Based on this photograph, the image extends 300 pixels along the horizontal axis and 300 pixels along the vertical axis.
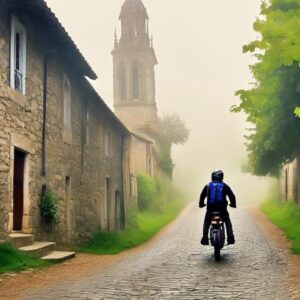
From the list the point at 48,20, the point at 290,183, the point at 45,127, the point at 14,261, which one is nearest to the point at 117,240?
the point at 45,127

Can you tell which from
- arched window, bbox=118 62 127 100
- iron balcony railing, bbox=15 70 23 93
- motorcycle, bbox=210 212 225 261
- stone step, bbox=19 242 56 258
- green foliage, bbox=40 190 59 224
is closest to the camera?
motorcycle, bbox=210 212 225 261

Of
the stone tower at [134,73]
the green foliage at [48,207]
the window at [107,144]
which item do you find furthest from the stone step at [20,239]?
the stone tower at [134,73]

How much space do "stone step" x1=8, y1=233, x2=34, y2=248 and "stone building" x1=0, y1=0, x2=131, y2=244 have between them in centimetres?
19

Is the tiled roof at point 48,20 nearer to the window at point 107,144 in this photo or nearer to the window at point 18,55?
the window at point 18,55

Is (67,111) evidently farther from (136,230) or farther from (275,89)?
(136,230)

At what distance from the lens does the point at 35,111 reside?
40.0ft

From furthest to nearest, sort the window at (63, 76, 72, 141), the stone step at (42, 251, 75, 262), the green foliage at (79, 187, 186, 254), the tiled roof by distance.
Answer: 1. the green foliage at (79, 187, 186, 254)
2. the window at (63, 76, 72, 141)
3. the tiled roof
4. the stone step at (42, 251, 75, 262)

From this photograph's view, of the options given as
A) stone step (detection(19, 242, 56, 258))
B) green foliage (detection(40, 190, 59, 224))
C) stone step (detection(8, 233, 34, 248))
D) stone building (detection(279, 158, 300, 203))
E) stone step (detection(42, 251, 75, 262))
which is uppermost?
stone building (detection(279, 158, 300, 203))

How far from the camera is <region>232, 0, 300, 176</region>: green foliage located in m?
8.24

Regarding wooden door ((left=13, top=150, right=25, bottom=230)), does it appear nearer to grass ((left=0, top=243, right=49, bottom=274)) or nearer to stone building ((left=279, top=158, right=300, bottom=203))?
grass ((left=0, top=243, right=49, bottom=274))

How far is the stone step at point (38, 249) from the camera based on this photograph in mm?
10070

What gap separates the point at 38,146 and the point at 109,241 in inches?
214

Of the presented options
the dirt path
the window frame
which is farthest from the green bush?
the dirt path

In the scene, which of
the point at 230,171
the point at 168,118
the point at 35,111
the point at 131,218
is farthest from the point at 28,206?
the point at 230,171
